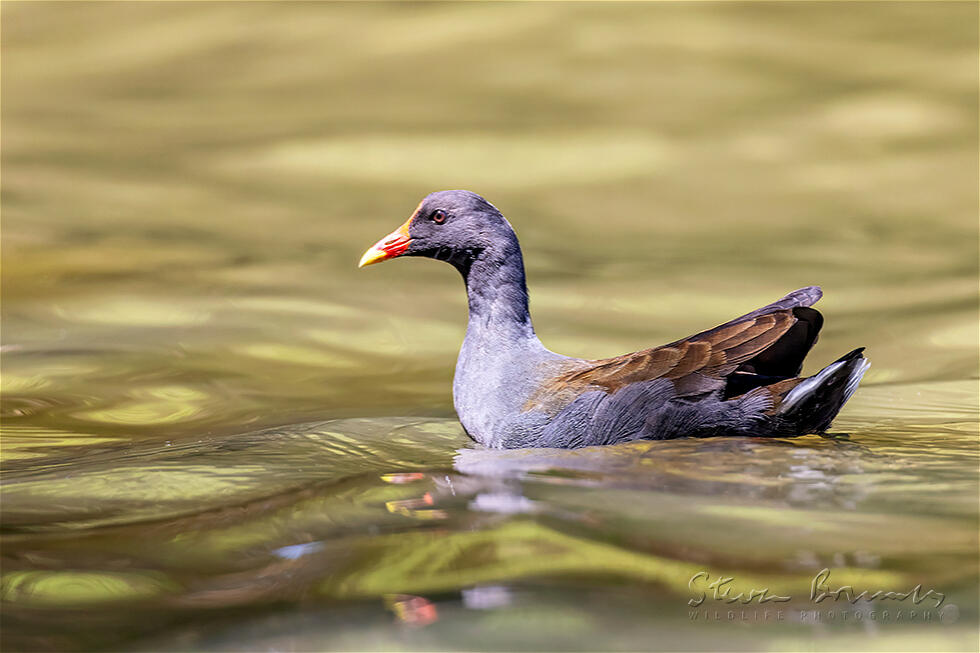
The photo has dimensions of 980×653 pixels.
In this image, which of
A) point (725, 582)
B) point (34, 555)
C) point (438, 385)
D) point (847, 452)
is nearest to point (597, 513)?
point (725, 582)

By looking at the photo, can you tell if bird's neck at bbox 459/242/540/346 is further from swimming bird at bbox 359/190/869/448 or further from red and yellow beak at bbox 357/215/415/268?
red and yellow beak at bbox 357/215/415/268

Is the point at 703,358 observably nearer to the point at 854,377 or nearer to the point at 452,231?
the point at 854,377

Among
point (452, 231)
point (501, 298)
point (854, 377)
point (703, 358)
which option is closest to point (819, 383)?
point (854, 377)

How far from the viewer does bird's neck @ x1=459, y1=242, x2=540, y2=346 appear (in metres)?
5.73

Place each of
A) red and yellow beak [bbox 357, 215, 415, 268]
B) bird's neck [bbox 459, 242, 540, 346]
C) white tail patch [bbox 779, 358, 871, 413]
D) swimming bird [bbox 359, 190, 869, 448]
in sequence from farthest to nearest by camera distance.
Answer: red and yellow beak [bbox 357, 215, 415, 268], bird's neck [bbox 459, 242, 540, 346], swimming bird [bbox 359, 190, 869, 448], white tail patch [bbox 779, 358, 871, 413]

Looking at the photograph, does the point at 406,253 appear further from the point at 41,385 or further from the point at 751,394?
the point at 41,385

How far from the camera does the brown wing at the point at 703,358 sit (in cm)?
507

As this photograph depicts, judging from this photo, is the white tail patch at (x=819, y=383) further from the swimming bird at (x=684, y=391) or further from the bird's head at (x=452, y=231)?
the bird's head at (x=452, y=231)

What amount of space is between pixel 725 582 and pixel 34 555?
7.84ft

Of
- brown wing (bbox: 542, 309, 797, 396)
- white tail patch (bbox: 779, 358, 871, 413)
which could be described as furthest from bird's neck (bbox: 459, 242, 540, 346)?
white tail patch (bbox: 779, 358, 871, 413)

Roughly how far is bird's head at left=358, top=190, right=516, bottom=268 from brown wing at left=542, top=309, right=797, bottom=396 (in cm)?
95

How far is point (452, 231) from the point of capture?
5781 mm

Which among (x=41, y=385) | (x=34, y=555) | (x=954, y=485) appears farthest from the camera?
(x=41, y=385)

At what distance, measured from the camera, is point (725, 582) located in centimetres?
381
